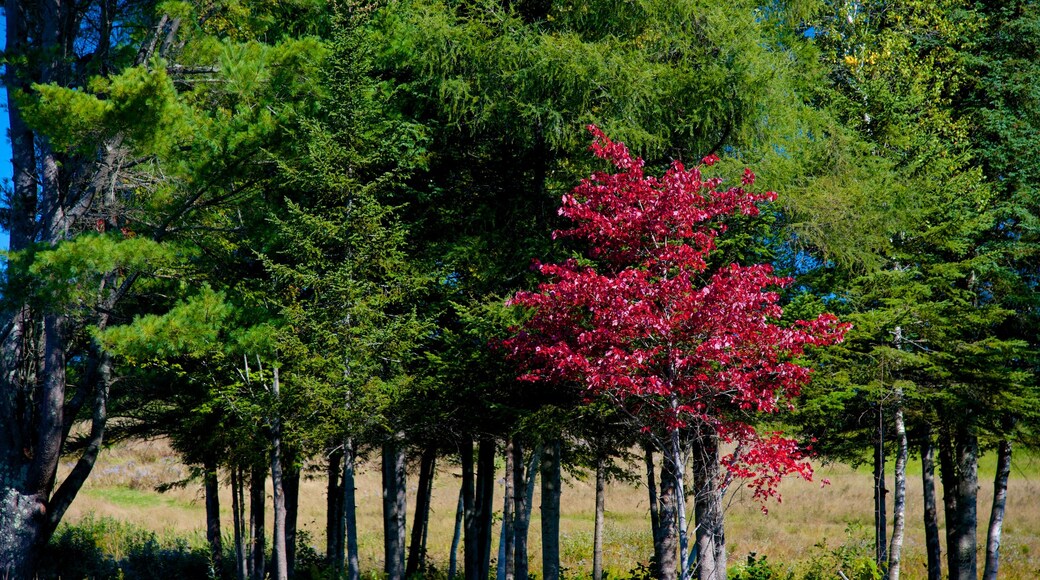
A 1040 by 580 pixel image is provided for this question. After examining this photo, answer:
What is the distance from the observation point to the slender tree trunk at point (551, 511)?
553 inches

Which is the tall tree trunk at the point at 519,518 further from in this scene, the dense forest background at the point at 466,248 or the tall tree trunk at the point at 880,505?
the tall tree trunk at the point at 880,505

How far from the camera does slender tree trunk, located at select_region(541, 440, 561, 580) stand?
14047 millimetres

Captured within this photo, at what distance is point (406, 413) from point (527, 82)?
5972mm

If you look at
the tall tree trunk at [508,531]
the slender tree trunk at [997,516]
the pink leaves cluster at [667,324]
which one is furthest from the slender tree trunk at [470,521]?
the slender tree trunk at [997,516]

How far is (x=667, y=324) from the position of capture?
1055 centimetres

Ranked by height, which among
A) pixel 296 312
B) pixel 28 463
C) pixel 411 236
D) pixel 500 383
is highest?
pixel 411 236

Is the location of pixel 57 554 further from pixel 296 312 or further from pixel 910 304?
pixel 910 304

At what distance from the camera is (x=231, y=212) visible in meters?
17.4

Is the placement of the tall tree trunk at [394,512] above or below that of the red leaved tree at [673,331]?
below

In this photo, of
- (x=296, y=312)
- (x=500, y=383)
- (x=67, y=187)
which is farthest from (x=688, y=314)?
(x=67, y=187)

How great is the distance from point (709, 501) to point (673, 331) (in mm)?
2857

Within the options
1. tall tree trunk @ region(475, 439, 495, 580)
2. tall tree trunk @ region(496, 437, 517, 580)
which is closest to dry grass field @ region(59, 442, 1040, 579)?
tall tree trunk @ region(496, 437, 517, 580)

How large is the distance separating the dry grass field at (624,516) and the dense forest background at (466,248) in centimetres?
743

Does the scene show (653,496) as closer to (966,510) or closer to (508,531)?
(508,531)
